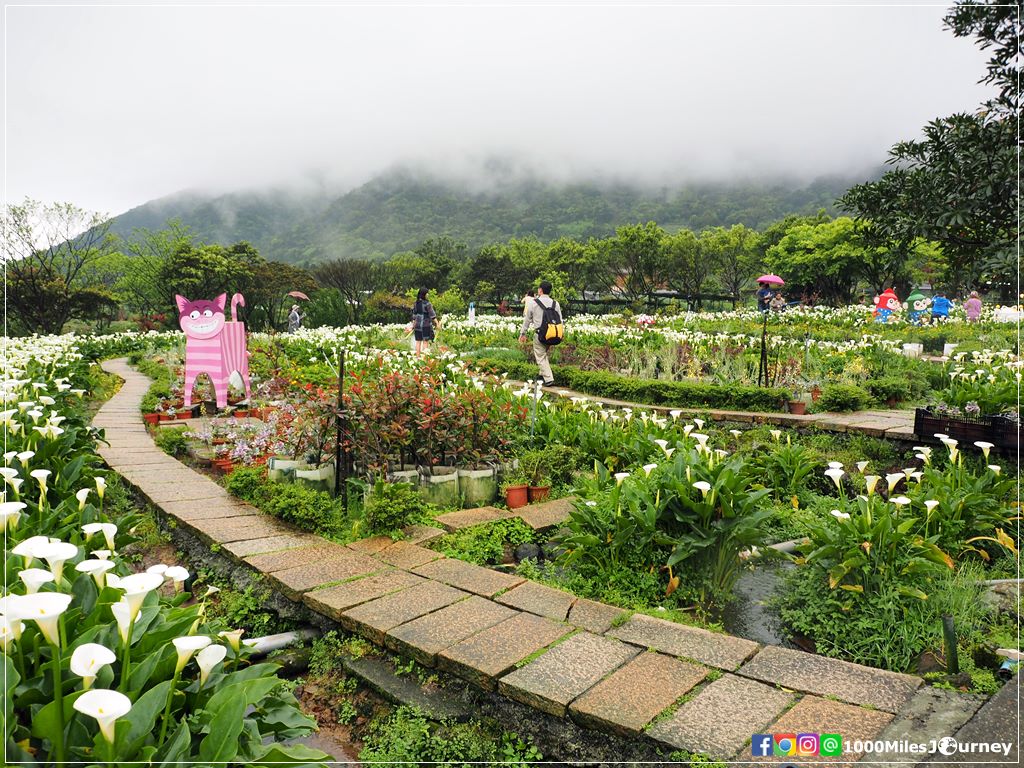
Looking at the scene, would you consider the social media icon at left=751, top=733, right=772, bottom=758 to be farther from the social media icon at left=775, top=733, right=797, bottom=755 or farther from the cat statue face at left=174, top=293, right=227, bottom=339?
the cat statue face at left=174, top=293, right=227, bottom=339

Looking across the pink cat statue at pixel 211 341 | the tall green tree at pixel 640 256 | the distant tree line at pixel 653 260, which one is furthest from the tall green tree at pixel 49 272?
the tall green tree at pixel 640 256

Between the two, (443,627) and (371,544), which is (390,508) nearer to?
(371,544)

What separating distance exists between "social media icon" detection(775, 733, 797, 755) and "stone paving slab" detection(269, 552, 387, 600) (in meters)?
2.18

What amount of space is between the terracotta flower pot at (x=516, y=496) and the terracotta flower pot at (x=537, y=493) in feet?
0.20

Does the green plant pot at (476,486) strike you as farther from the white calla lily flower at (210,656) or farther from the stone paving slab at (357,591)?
the white calla lily flower at (210,656)

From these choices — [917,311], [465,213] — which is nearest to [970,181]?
[917,311]

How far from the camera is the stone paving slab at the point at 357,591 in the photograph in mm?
3080

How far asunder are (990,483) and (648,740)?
140 inches

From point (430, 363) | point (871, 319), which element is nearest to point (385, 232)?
point (871, 319)

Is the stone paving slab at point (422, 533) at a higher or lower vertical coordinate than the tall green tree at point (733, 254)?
lower

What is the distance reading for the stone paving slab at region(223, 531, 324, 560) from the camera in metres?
3.76

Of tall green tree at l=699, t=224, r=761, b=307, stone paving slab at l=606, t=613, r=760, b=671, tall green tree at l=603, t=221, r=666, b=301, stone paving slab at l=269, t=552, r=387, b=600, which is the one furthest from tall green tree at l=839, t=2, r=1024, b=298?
tall green tree at l=699, t=224, r=761, b=307

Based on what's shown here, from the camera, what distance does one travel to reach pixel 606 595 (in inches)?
133

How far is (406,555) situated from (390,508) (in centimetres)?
39
